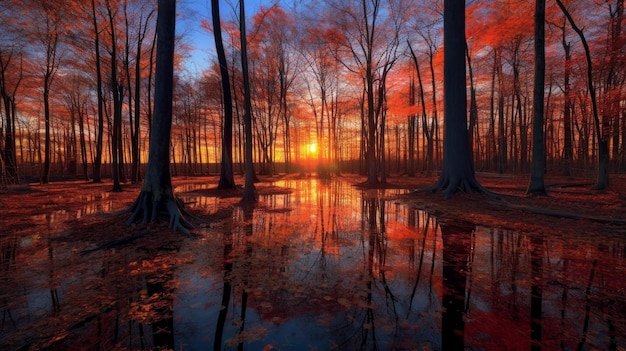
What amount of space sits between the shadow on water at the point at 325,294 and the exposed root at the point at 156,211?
1.36 metres

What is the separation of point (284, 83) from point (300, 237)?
75.5 ft

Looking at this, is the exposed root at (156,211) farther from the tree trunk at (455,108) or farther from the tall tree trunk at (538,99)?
the tall tree trunk at (538,99)

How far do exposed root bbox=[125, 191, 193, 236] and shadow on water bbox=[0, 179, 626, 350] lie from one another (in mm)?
1358

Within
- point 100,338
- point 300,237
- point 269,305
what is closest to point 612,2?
point 300,237

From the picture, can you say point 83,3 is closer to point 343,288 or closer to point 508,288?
point 343,288

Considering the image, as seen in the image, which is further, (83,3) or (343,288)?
(83,3)

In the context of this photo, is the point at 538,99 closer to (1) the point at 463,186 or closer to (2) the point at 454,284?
(1) the point at 463,186

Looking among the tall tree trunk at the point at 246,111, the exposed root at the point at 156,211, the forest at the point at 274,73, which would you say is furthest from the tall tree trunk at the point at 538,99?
the exposed root at the point at 156,211

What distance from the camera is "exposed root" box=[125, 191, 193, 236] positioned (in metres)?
6.07

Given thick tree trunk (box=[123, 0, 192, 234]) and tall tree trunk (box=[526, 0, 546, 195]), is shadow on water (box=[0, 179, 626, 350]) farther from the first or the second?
tall tree trunk (box=[526, 0, 546, 195])

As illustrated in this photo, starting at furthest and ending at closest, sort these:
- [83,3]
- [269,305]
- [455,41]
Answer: [83,3] < [455,41] < [269,305]

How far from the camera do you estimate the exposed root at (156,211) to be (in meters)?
6.07

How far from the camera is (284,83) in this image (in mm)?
25219

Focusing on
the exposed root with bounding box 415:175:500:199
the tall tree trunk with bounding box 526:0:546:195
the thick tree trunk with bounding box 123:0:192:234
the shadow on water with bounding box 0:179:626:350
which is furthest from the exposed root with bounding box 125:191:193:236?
the tall tree trunk with bounding box 526:0:546:195
